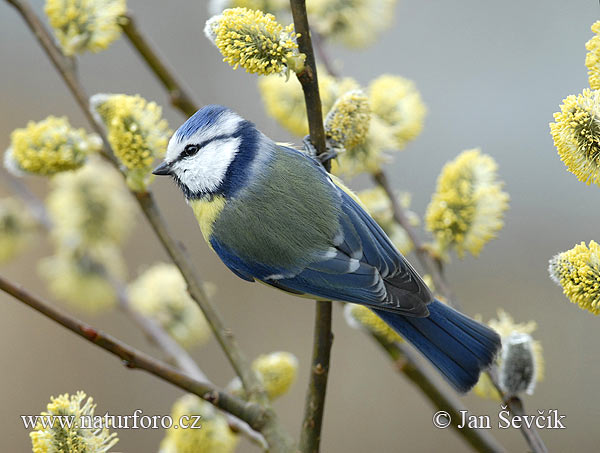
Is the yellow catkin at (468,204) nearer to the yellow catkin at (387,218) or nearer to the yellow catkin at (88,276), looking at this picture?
the yellow catkin at (387,218)

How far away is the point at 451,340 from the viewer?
1.04 metres

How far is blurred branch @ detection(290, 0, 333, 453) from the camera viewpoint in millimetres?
796

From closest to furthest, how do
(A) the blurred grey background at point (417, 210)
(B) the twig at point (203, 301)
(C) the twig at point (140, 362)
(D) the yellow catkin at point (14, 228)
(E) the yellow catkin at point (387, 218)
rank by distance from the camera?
(C) the twig at point (140, 362) < (B) the twig at point (203, 301) < (E) the yellow catkin at point (387, 218) < (D) the yellow catkin at point (14, 228) < (A) the blurred grey background at point (417, 210)

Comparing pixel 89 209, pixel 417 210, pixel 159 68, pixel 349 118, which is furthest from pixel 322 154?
pixel 417 210

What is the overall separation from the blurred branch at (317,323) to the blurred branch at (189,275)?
0.04m

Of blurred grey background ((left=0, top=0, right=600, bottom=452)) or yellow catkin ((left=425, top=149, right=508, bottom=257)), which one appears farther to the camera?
blurred grey background ((left=0, top=0, right=600, bottom=452))

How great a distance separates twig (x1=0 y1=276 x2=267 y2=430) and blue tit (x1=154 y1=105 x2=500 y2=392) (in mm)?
205

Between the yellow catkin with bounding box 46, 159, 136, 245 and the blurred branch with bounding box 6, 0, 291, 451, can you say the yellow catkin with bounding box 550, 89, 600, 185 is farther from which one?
the yellow catkin with bounding box 46, 159, 136, 245

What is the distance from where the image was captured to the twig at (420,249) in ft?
3.29

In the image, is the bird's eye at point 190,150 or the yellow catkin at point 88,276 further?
the yellow catkin at point 88,276

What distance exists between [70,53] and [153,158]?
0.75 ft

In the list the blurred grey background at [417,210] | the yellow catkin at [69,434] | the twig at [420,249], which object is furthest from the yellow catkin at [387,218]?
the blurred grey background at [417,210]

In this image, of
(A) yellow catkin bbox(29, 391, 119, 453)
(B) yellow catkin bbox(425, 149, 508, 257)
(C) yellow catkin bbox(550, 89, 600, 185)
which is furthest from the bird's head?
(C) yellow catkin bbox(550, 89, 600, 185)

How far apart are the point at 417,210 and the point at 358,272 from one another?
5.21 feet
